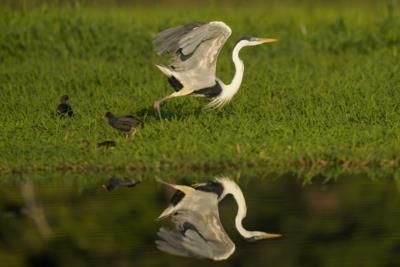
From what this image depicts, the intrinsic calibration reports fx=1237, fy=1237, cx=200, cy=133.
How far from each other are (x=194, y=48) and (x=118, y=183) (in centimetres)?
230

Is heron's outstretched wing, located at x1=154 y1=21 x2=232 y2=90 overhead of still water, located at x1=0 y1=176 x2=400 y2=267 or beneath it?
overhead

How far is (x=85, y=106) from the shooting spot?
13.3 meters

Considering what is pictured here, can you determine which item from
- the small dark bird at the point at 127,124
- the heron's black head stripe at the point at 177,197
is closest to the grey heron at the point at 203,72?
the small dark bird at the point at 127,124

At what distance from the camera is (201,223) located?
842 cm

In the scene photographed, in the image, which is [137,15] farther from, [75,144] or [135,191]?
[135,191]

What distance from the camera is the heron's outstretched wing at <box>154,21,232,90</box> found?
37.7ft

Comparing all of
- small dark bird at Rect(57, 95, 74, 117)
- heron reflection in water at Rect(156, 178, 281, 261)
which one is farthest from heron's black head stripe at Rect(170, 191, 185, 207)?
small dark bird at Rect(57, 95, 74, 117)

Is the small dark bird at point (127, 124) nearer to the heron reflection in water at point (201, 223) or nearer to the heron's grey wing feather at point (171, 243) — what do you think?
the heron reflection in water at point (201, 223)

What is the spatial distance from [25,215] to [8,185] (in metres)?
1.03

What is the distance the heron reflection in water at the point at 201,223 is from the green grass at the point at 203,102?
2.14 feet

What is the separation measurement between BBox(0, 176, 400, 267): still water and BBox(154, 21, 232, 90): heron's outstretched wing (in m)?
2.17

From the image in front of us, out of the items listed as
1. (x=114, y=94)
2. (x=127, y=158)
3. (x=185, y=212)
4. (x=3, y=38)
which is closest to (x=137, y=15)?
(x=3, y=38)

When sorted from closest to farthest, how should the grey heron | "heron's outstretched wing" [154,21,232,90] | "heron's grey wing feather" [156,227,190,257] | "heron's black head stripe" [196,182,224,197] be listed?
"heron's grey wing feather" [156,227,190,257], "heron's black head stripe" [196,182,224,197], "heron's outstretched wing" [154,21,232,90], the grey heron

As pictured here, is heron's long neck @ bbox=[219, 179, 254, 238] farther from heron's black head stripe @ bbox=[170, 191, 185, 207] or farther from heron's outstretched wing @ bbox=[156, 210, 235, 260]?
heron's black head stripe @ bbox=[170, 191, 185, 207]
